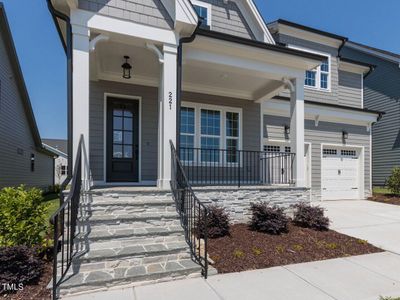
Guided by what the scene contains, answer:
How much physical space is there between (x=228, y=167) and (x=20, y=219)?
5.89 metres

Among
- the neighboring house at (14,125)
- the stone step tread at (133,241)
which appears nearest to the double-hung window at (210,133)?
the stone step tread at (133,241)

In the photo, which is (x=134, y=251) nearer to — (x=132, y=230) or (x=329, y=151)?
(x=132, y=230)

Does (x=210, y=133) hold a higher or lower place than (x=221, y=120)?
lower

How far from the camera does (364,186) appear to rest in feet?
38.0

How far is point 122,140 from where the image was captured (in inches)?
290

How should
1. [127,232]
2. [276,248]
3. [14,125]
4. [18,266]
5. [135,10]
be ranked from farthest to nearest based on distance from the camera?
1. [14,125]
2. [135,10]
3. [276,248]
4. [127,232]
5. [18,266]

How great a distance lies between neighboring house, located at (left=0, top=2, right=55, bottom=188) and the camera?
32.1 ft

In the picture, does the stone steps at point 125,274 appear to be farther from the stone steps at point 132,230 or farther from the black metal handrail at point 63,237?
the stone steps at point 132,230

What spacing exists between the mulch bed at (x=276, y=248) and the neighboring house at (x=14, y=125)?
360 inches

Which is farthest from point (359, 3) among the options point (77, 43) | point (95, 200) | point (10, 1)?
point (10, 1)

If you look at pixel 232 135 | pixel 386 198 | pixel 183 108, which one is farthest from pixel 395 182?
pixel 183 108

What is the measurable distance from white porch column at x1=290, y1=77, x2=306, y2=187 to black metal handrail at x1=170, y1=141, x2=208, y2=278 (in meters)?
3.27

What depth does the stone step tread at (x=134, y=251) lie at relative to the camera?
11.9ft

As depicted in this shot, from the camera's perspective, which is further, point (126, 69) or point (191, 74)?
point (191, 74)
